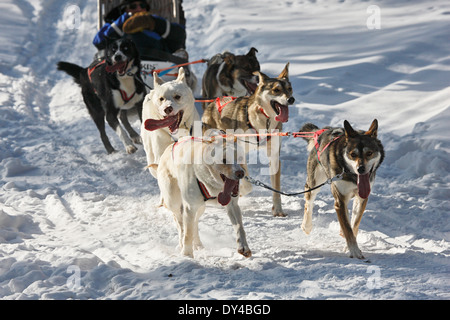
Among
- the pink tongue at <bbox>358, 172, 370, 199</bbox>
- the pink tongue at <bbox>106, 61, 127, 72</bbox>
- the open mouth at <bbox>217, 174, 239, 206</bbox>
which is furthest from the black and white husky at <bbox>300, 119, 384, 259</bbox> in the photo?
the pink tongue at <bbox>106, 61, 127, 72</bbox>

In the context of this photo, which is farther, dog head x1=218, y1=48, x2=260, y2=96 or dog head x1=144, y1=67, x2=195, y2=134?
dog head x1=218, y1=48, x2=260, y2=96

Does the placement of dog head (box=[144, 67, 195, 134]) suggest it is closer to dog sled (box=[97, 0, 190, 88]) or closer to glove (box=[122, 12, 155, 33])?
dog sled (box=[97, 0, 190, 88])

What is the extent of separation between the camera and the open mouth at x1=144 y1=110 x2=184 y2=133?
4348 millimetres

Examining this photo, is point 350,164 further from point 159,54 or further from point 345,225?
point 159,54

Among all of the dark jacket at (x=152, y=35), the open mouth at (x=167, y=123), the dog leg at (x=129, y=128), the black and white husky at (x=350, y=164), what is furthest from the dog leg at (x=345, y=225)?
the dark jacket at (x=152, y=35)

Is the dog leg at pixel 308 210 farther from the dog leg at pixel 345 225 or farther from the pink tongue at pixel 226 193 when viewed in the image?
the pink tongue at pixel 226 193

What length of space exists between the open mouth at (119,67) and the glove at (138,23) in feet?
4.68

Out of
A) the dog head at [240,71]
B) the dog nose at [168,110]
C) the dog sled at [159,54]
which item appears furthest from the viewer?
the dog sled at [159,54]

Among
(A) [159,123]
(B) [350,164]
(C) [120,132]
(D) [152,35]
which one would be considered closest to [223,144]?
(B) [350,164]

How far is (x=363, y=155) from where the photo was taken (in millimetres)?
3705

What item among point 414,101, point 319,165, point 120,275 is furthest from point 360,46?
point 120,275

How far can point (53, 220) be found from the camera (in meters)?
4.86

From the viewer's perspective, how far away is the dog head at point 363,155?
3703 millimetres

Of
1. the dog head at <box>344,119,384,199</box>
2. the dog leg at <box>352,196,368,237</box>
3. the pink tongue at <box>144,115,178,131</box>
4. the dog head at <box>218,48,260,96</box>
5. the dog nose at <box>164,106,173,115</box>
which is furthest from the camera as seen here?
the dog head at <box>218,48,260,96</box>
